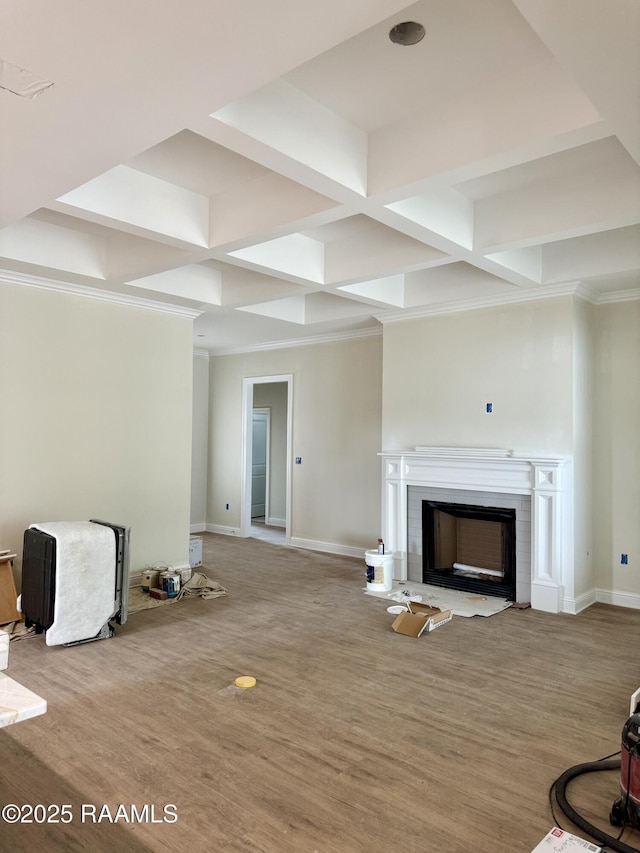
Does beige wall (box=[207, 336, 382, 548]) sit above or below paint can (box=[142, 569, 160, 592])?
above

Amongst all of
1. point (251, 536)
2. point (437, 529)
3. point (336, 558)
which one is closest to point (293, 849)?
point (437, 529)

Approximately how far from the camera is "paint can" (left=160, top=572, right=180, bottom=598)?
17.3 ft

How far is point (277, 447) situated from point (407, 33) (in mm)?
8016

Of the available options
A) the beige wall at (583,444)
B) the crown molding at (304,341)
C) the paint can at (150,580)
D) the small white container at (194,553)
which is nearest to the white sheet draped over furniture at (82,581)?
the paint can at (150,580)

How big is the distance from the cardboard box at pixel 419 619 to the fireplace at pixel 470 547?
94 centimetres

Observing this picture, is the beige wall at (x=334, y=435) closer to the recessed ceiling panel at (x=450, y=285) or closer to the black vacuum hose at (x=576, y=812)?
the recessed ceiling panel at (x=450, y=285)

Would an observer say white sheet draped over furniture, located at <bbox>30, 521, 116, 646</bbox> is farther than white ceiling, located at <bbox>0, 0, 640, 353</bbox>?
Yes

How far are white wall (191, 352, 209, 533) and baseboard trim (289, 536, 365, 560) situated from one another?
181 cm

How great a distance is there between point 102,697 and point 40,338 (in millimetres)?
2993

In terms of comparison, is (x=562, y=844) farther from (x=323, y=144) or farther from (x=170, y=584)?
(x=170, y=584)

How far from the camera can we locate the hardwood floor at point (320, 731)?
222 centimetres

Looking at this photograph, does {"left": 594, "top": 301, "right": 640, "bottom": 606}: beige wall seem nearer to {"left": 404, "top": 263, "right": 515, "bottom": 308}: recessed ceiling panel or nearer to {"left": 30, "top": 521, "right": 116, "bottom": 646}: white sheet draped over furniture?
{"left": 404, "top": 263, "right": 515, "bottom": 308}: recessed ceiling panel

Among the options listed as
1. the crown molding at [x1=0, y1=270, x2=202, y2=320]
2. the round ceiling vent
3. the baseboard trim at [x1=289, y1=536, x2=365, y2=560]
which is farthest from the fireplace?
the round ceiling vent

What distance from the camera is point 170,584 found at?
528 cm
